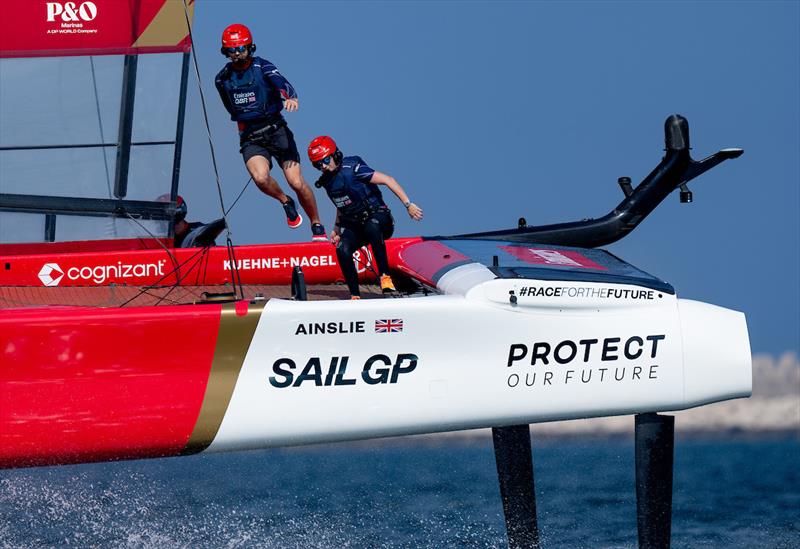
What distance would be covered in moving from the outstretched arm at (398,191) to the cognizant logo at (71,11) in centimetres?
186

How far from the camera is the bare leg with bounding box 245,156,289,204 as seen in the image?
785 centimetres

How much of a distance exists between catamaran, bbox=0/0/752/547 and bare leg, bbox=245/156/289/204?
0.27m

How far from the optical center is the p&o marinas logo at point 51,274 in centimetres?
764

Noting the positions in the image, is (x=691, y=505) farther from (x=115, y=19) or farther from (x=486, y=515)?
(x=115, y=19)

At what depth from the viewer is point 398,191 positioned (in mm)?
7125

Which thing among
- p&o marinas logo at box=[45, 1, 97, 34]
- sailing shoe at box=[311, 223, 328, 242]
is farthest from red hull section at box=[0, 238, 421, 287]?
p&o marinas logo at box=[45, 1, 97, 34]

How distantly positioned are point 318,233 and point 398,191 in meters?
1.03

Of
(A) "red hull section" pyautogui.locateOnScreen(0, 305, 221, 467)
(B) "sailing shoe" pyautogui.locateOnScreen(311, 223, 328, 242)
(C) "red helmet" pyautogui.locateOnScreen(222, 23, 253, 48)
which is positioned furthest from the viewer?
(B) "sailing shoe" pyautogui.locateOnScreen(311, 223, 328, 242)

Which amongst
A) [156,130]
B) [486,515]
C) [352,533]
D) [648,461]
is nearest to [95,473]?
[486,515]

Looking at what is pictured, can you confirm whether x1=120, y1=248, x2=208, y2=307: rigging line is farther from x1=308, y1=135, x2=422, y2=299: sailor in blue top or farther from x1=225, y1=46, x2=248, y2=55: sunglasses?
x1=225, y1=46, x2=248, y2=55: sunglasses

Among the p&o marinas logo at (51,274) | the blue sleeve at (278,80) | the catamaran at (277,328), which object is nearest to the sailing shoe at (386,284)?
the catamaran at (277,328)

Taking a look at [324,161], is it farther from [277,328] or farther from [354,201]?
[277,328]

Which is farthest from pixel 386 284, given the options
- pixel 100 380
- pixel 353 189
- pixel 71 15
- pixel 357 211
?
pixel 71 15

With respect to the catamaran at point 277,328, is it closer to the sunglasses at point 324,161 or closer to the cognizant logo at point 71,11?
the cognizant logo at point 71,11
